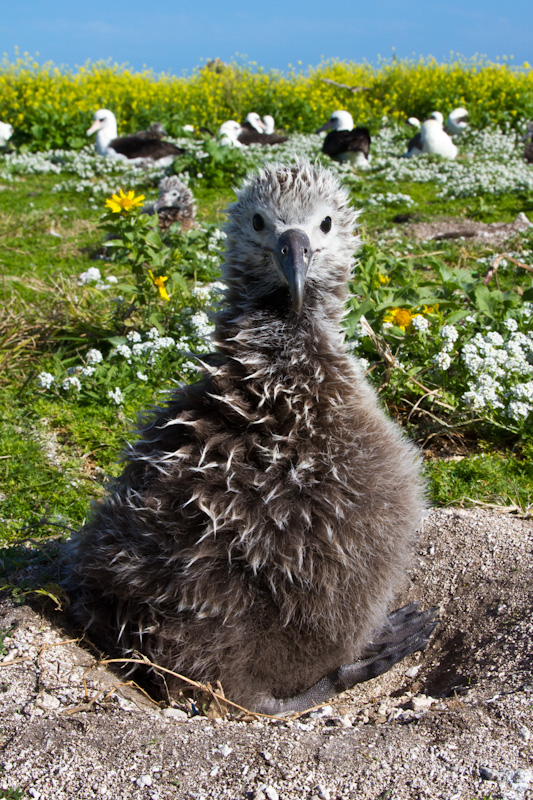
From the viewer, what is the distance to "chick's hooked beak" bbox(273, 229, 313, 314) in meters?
2.46

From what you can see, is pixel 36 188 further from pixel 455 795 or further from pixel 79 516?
pixel 455 795

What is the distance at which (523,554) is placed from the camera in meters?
3.56

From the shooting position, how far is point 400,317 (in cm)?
499

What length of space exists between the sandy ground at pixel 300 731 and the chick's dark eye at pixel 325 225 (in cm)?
192

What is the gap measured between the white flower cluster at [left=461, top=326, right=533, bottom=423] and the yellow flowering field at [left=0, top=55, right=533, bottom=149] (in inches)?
577

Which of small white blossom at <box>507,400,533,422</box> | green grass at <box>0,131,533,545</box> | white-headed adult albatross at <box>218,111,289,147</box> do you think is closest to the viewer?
green grass at <box>0,131,533,545</box>

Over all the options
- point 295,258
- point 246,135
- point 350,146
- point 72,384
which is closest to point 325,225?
point 295,258

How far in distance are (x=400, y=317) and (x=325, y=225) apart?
87.0 inches

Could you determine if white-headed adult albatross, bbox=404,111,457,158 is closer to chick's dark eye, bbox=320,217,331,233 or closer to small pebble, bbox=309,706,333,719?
chick's dark eye, bbox=320,217,331,233

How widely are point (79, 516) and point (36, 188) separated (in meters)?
10.8

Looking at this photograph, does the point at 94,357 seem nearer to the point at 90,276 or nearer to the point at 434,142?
the point at 90,276

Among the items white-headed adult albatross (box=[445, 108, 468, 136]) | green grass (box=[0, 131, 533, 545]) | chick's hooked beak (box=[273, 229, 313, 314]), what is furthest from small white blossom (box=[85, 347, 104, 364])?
white-headed adult albatross (box=[445, 108, 468, 136])

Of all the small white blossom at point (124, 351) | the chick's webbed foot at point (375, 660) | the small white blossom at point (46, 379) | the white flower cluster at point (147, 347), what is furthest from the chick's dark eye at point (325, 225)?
the small white blossom at point (46, 379)

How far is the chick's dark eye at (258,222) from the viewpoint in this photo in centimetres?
279
